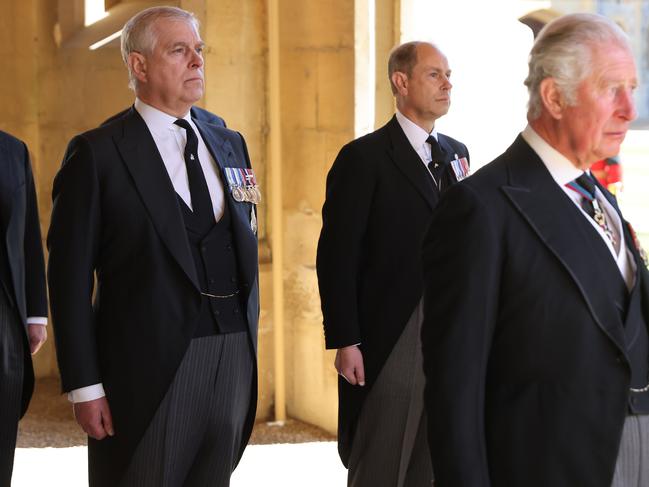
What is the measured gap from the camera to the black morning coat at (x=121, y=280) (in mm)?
3363

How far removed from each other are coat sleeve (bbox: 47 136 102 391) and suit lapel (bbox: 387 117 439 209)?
1.03m

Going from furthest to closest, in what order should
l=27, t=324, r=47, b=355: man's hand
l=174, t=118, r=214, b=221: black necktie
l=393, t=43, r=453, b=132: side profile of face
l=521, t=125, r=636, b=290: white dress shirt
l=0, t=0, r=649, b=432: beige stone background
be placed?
1. l=0, t=0, r=649, b=432: beige stone background
2. l=27, t=324, r=47, b=355: man's hand
3. l=393, t=43, r=453, b=132: side profile of face
4. l=174, t=118, r=214, b=221: black necktie
5. l=521, t=125, r=636, b=290: white dress shirt

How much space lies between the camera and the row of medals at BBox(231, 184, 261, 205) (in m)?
3.57

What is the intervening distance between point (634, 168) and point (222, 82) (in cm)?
959

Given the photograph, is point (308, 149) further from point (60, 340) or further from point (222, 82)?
point (60, 340)

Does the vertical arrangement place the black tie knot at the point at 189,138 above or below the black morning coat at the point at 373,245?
above

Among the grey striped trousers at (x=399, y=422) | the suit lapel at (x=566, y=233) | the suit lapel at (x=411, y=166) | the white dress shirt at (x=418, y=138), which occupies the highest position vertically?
the white dress shirt at (x=418, y=138)

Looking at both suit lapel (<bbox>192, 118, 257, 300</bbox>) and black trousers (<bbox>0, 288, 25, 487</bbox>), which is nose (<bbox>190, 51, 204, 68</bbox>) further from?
black trousers (<bbox>0, 288, 25, 487</bbox>)

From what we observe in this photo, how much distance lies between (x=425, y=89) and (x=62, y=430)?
3.76 meters

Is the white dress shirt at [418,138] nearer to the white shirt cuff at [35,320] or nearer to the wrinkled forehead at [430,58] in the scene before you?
the wrinkled forehead at [430,58]

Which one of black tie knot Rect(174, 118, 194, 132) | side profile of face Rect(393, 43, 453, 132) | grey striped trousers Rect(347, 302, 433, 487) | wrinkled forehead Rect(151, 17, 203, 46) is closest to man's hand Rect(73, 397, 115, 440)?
black tie knot Rect(174, 118, 194, 132)

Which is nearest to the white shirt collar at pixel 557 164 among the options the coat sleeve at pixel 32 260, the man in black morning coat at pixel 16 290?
the man in black morning coat at pixel 16 290

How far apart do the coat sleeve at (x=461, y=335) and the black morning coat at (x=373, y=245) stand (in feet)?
5.06

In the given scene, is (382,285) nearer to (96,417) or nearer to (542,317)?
(96,417)
